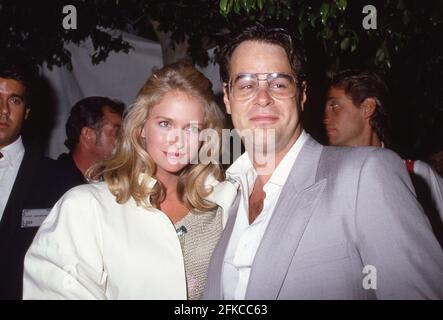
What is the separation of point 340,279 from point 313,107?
2536 millimetres

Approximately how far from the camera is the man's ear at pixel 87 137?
15.5 ft

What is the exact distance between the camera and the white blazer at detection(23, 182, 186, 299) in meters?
1.94

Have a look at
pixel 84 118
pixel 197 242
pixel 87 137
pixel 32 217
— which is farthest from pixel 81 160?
pixel 197 242

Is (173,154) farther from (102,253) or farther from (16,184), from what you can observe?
(16,184)

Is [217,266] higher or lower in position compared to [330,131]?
lower

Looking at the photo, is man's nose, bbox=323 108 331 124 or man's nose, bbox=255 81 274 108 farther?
man's nose, bbox=323 108 331 124

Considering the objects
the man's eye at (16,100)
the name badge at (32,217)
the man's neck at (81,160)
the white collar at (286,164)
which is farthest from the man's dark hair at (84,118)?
the white collar at (286,164)

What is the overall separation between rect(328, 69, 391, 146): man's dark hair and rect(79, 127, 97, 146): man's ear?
268cm

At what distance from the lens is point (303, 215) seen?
5.68 ft

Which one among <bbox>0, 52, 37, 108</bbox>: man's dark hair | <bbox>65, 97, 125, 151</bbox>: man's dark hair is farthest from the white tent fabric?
<bbox>0, 52, 37, 108</bbox>: man's dark hair

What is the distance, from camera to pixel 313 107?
394 centimetres

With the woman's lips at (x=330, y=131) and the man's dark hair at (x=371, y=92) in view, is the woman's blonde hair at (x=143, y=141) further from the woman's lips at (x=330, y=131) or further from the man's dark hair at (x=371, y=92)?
the man's dark hair at (x=371, y=92)

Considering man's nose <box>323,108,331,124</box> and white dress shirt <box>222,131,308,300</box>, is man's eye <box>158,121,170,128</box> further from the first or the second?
man's nose <box>323,108,331,124</box>

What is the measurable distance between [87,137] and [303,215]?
3554mm
